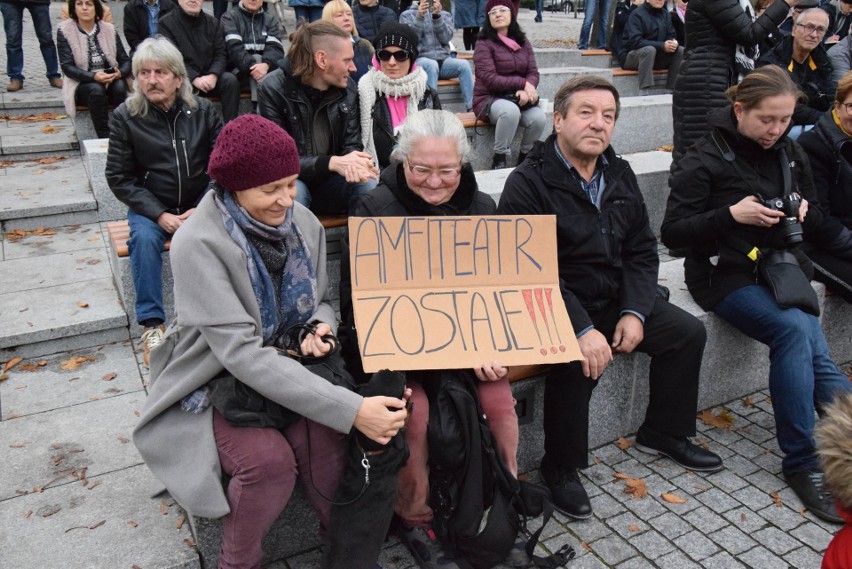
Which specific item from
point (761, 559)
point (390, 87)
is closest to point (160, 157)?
point (390, 87)

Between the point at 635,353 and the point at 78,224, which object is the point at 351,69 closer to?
the point at 635,353

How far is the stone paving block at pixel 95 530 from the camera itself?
2.64 meters

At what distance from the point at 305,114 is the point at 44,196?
9.44ft

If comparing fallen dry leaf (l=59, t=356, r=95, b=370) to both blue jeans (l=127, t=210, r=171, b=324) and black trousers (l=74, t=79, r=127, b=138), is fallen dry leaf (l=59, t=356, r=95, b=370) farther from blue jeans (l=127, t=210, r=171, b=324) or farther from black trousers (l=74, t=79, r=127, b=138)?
black trousers (l=74, t=79, r=127, b=138)

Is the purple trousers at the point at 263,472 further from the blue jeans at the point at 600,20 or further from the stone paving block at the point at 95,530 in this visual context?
the blue jeans at the point at 600,20

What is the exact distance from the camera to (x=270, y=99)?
425 centimetres

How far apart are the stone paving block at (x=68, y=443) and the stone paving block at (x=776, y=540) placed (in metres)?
2.70

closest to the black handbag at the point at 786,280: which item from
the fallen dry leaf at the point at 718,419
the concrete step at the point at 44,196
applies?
the fallen dry leaf at the point at 718,419

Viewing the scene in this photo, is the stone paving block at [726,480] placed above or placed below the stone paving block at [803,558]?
below

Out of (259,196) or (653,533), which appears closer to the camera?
(259,196)

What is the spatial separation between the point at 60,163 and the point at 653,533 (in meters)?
6.21

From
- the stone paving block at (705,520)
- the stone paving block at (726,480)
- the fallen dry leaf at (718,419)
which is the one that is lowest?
the fallen dry leaf at (718,419)

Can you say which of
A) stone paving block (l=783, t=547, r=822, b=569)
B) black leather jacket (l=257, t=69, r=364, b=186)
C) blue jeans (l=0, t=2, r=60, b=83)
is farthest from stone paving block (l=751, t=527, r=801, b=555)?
blue jeans (l=0, t=2, r=60, b=83)

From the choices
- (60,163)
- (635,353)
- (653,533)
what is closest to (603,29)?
(60,163)
